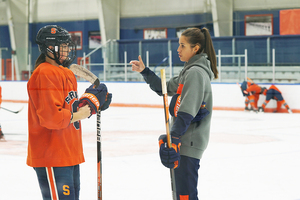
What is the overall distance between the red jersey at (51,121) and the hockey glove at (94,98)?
0.12 feet

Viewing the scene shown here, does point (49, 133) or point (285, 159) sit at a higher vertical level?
point (49, 133)

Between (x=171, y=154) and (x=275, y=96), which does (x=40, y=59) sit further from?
(x=275, y=96)

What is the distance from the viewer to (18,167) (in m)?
2.58

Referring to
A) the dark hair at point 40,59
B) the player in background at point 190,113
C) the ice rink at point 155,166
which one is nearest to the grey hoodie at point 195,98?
the player in background at point 190,113

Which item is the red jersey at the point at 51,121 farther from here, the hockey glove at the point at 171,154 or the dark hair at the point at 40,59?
the hockey glove at the point at 171,154

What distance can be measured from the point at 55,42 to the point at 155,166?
1.68 meters

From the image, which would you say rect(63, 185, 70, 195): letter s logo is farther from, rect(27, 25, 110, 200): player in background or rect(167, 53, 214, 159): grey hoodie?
rect(167, 53, 214, 159): grey hoodie

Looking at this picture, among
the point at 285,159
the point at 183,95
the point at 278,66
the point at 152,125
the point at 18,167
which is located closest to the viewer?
the point at 183,95

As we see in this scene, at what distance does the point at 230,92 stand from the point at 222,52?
1249 millimetres

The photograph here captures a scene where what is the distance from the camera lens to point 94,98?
1.33m

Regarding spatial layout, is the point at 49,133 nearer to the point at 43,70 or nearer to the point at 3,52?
the point at 43,70

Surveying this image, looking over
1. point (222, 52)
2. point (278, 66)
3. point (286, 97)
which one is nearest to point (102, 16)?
point (222, 52)

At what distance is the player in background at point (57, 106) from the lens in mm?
1292

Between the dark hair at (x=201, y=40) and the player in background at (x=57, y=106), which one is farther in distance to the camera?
the dark hair at (x=201, y=40)
